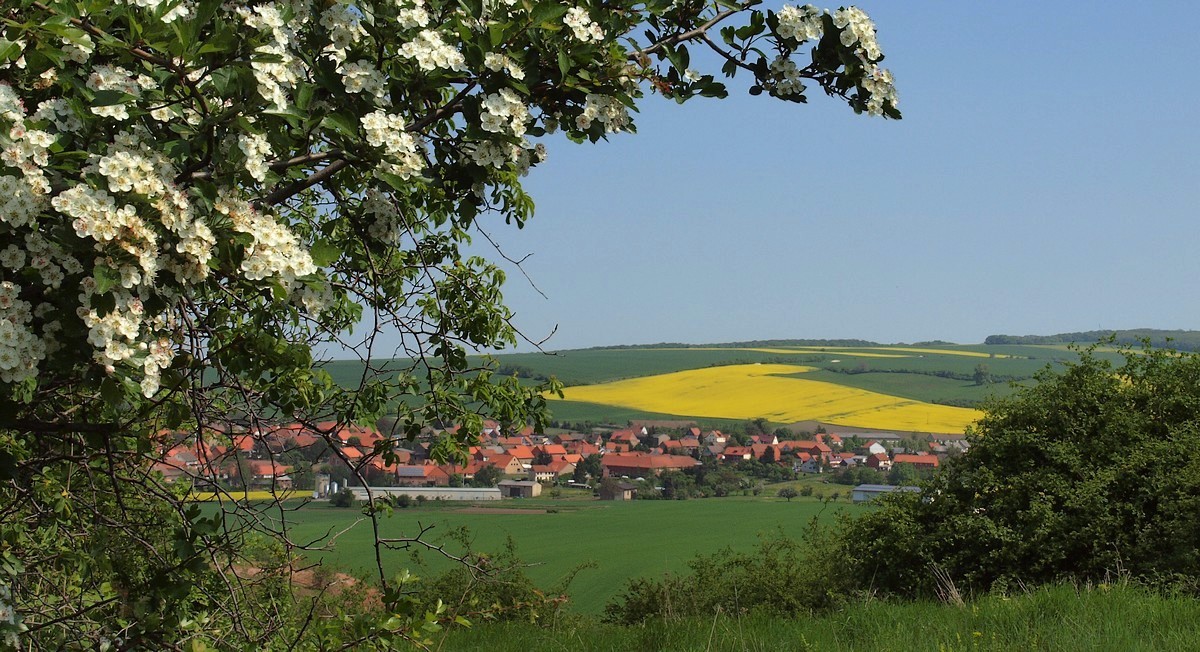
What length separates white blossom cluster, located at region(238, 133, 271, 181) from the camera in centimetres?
295

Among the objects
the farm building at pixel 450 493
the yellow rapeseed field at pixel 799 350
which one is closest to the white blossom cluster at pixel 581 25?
the farm building at pixel 450 493

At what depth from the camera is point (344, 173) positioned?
158 inches

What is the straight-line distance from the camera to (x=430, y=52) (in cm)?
348

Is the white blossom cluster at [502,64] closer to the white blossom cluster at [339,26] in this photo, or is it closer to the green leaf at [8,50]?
the white blossom cluster at [339,26]

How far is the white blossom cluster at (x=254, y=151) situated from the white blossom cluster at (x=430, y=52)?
0.71m

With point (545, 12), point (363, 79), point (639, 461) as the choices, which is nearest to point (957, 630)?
point (545, 12)

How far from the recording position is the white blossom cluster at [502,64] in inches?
139

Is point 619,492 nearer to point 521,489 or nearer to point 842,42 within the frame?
point 521,489

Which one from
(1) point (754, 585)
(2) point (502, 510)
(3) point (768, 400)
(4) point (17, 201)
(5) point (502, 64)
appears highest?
(5) point (502, 64)

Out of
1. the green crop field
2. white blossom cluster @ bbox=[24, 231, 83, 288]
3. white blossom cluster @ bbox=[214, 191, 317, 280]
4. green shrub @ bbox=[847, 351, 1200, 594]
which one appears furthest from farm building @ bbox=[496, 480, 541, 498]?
white blossom cluster @ bbox=[24, 231, 83, 288]

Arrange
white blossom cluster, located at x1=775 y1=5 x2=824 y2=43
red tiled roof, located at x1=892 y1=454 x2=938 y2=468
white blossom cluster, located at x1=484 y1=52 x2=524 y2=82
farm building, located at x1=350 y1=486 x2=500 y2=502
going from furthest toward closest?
1. red tiled roof, located at x1=892 y1=454 x2=938 y2=468
2. farm building, located at x1=350 y1=486 x2=500 y2=502
3. white blossom cluster, located at x1=775 y1=5 x2=824 y2=43
4. white blossom cluster, located at x1=484 y1=52 x2=524 y2=82

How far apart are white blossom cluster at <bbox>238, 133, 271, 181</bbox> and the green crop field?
59.1 feet

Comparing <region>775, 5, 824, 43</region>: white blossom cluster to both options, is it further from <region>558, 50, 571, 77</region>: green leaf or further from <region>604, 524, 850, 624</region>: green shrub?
<region>604, 524, 850, 624</region>: green shrub

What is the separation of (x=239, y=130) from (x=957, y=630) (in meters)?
5.01
